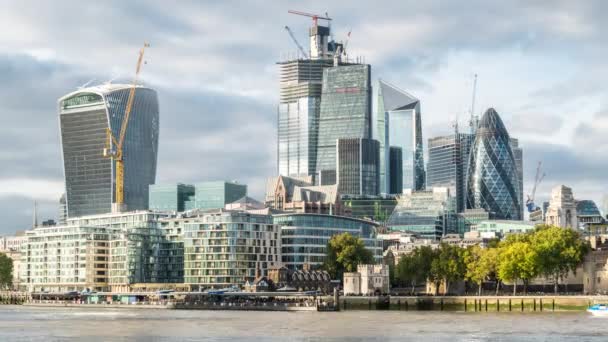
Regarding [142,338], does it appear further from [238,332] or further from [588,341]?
[588,341]

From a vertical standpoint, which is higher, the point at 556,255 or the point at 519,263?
the point at 556,255

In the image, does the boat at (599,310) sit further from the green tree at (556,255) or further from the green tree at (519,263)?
the green tree at (556,255)

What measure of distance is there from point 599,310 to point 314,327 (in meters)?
44.4

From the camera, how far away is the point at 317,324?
14525 cm

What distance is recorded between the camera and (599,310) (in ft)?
527

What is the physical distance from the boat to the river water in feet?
7.33

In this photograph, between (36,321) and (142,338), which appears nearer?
(142,338)

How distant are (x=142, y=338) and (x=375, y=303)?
83.7 m

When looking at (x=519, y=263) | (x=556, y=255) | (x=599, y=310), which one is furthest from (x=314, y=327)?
(x=556, y=255)

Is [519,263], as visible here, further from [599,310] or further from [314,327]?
[314,327]

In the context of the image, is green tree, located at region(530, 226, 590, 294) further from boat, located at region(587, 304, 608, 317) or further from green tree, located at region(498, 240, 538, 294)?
boat, located at region(587, 304, 608, 317)

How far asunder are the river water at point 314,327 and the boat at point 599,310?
87.9 inches

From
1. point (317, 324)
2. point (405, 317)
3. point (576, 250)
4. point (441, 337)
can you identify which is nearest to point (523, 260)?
point (576, 250)

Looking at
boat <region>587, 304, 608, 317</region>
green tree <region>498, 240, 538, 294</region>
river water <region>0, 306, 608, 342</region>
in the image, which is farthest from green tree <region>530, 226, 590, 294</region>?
boat <region>587, 304, 608, 317</region>
